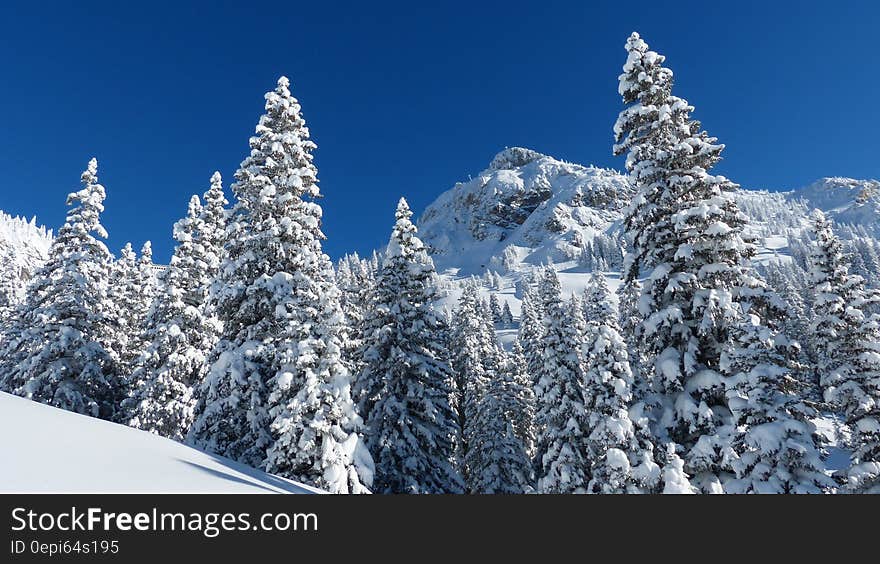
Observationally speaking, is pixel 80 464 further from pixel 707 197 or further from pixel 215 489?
pixel 707 197

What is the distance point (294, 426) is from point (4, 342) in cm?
3083

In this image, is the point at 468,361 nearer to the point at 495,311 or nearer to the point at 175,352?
the point at 175,352

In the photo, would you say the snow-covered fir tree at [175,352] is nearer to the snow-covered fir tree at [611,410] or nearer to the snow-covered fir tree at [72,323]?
the snow-covered fir tree at [72,323]

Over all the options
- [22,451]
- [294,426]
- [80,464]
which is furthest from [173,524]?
[294,426]

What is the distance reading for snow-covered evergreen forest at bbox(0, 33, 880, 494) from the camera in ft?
45.1

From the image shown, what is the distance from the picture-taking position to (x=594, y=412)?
18594 mm

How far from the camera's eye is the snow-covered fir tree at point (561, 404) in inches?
914

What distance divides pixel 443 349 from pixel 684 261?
42.9 ft

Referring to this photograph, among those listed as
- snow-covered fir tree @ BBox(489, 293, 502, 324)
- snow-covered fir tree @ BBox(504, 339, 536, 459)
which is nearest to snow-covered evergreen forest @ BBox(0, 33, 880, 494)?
snow-covered fir tree @ BBox(504, 339, 536, 459)

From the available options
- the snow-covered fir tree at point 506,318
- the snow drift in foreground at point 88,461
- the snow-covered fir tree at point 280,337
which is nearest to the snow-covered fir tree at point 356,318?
the snow-covered fir tree at point 280,337

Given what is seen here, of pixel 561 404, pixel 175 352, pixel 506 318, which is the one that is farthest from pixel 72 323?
pixel 506 318

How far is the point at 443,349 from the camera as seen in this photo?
24922 millimetres

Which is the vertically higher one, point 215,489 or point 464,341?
point 464,341

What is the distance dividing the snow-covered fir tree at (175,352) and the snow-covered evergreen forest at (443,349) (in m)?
0.11
